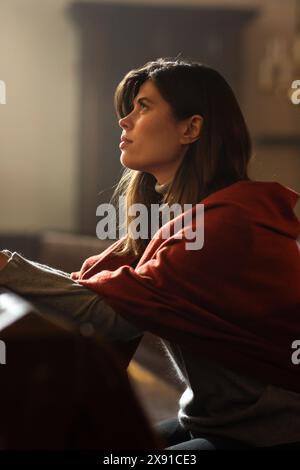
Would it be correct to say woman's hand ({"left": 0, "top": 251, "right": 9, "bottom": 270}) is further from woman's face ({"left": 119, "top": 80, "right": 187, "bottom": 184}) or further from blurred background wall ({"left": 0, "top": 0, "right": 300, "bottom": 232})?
blurred background wall ({"left": 0, "top": 0, "right": 300, "bottom": 232})

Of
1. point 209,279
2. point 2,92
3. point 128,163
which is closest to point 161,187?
point 128,163

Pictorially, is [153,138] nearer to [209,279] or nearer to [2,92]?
[209,279]

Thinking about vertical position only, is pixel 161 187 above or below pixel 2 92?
above

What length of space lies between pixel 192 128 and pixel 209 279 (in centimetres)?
24

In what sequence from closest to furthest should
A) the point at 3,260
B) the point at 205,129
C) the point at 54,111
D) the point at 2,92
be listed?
the point at 3,260
the point at 205,129
the point at 2,92
the point at 54,111

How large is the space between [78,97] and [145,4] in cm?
91

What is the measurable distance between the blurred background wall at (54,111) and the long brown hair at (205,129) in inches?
210

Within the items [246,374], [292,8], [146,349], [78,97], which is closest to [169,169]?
[246,374]

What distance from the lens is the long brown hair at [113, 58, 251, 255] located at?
1.14 meters

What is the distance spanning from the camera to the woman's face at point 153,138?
1.16 meters

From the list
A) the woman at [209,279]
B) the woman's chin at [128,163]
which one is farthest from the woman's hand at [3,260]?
the woman's chin at [128,163]

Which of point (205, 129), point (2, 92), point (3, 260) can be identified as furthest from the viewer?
point (2, 92)

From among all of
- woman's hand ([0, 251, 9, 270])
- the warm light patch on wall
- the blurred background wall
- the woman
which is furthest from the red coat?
the warm light patch on wall

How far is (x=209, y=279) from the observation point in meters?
1.04
